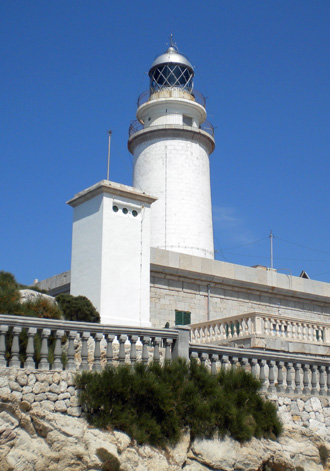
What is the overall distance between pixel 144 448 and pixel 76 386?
1.22 metres

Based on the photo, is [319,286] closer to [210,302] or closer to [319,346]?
[210,302]

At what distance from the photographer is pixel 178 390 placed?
362 inches

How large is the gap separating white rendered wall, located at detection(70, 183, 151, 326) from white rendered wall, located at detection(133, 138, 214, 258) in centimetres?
764

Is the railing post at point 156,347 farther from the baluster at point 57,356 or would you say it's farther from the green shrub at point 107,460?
the green shrub at point 107,460

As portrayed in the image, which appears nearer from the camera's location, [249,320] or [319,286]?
[249,320]

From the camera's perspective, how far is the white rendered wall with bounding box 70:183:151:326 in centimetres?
1583

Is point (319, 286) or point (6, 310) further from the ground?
point (319, 286)

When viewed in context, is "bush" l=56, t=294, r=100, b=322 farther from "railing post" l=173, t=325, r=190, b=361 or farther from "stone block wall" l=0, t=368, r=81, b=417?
"stone block wall" l=0, t=368, r=81, b=417

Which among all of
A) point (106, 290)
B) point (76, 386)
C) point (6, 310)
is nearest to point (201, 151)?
point (106, 290)

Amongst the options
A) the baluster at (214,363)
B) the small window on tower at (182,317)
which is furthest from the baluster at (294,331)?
the baluster at (214,363)

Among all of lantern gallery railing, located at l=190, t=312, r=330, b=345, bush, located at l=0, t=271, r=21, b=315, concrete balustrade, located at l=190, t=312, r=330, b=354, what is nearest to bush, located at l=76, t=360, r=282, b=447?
bush, located at l=0, t=271, r=21, b=315

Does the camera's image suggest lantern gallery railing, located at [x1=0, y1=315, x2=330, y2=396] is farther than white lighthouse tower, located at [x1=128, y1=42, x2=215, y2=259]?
No

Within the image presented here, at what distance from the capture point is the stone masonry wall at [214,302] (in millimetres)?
18641

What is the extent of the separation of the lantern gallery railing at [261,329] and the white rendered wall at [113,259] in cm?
158
